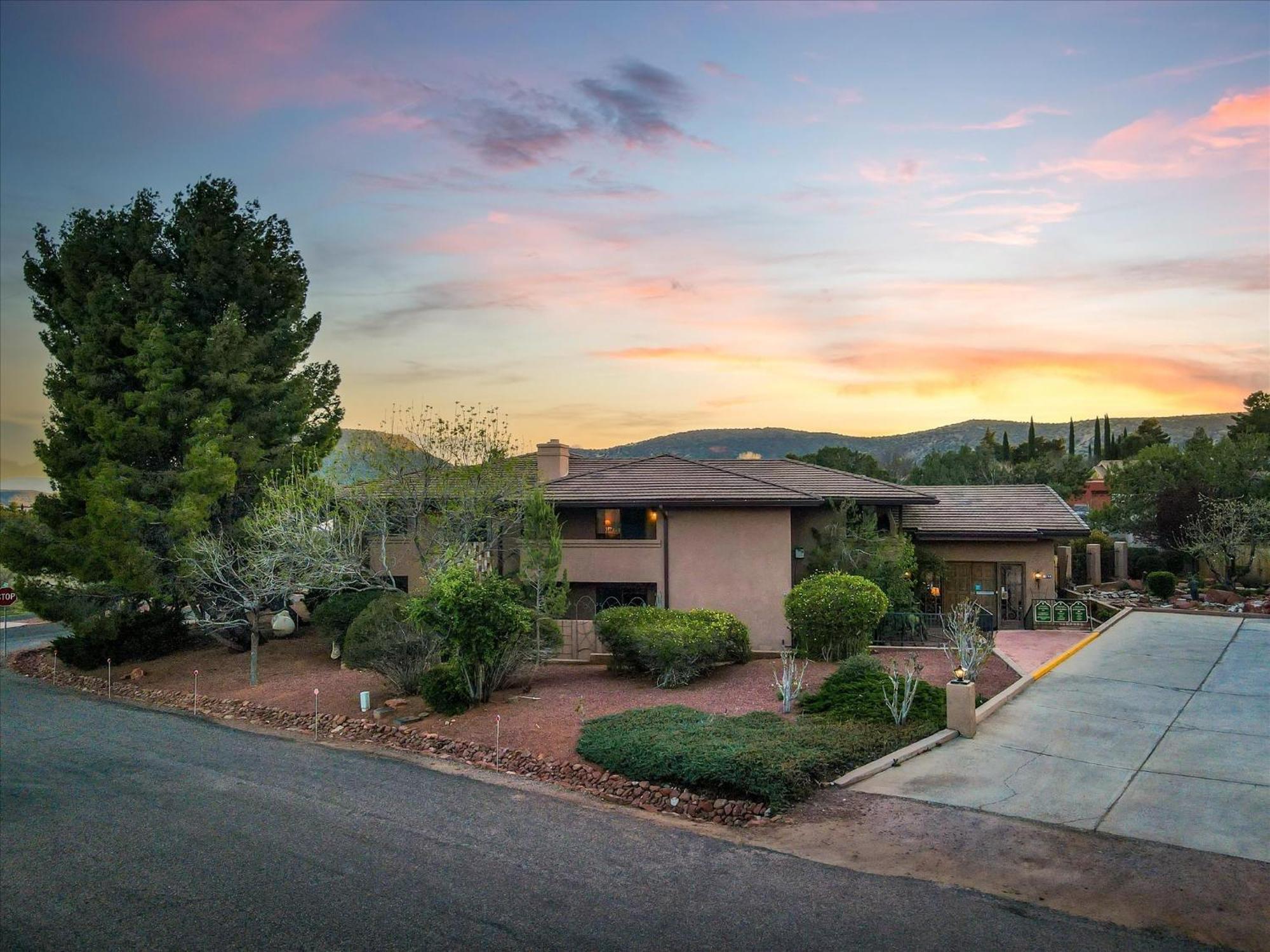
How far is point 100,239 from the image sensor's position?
2756 centimetres

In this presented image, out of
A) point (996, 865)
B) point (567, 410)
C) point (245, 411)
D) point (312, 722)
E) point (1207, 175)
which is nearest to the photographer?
point (996, 865)

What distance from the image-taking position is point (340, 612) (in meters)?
24.0

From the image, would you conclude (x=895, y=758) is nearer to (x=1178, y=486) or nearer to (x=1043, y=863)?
(x=1043, y=863)

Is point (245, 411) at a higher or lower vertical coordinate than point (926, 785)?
higher

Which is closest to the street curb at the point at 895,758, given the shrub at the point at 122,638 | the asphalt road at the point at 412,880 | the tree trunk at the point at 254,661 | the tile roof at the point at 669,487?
the asphalt road at the point at 412,880

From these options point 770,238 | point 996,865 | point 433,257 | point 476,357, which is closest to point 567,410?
point 476,357

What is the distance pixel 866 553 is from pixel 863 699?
360 inches

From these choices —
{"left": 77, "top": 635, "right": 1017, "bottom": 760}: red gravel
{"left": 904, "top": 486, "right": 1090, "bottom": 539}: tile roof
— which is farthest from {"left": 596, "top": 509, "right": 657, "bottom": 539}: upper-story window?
{"left": 904, "top": 486, "right": 1090, "bottom": 539}: tile roof

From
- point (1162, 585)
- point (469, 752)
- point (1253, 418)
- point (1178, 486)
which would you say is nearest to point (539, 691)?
point (469, 752)

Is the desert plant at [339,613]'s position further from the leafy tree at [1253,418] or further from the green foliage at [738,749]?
the leafy tree at [1253,418]

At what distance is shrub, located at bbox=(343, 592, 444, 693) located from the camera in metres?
19.4

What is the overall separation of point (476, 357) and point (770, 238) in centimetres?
1100

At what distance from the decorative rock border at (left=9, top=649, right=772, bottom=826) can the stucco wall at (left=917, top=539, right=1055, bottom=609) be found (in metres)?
17.9

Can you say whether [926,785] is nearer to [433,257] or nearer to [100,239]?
[433,257]
